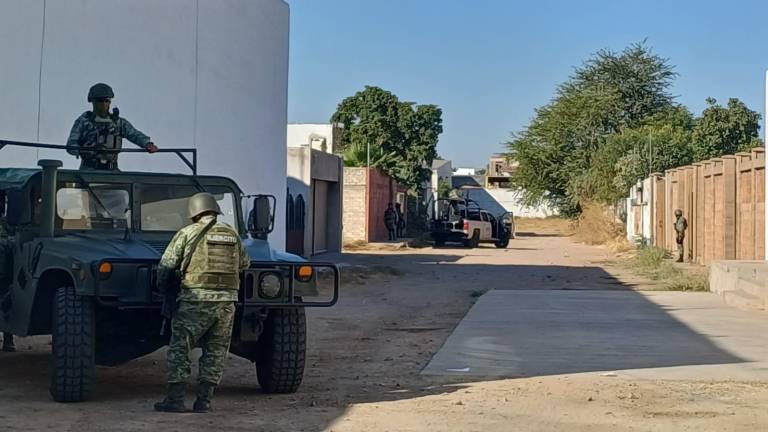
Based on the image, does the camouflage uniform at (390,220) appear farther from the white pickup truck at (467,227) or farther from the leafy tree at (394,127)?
the leafy tree at (394,127)

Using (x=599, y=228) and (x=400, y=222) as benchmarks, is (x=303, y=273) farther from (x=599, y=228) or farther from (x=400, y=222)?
(x=400, y=222)

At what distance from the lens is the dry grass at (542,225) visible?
70.0 meters

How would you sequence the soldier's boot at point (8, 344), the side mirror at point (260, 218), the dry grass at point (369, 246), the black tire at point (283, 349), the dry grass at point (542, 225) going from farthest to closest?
the dry grass at point (542, 225)
the dry grass at point (369, 246)
the soldier's boot at point (8, 344)
the side mirror at point (260, 218)
the black tire at point (283, 349)

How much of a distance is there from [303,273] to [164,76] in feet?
37.2

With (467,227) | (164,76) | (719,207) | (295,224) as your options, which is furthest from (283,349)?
(467,227)

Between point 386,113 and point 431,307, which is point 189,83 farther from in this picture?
point 386,113

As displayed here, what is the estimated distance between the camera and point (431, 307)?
686 inches

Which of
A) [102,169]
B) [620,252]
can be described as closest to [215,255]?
[102,169]

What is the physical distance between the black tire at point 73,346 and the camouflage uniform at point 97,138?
2330mm

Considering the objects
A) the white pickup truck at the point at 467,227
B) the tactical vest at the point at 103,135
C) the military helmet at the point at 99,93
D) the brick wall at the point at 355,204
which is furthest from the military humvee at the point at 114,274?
the brick wall at the point at 355,204

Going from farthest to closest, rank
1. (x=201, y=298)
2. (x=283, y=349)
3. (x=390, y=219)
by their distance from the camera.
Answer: (x=390, y=219)
(x=283, y=349)
(x=201, y=298)

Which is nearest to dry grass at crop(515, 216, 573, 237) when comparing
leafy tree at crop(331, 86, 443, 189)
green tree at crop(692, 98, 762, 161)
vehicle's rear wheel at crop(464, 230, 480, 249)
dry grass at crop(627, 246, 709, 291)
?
leafy tree at crop(331, 86, 443, 189)

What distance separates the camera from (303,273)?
324 inches

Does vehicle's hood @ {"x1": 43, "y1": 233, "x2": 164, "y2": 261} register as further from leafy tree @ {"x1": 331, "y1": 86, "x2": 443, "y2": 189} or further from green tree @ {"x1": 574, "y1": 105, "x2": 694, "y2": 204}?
leafy tree @ {"x1": 331, "y1": 86, "x2": 443, "y2": 189}
